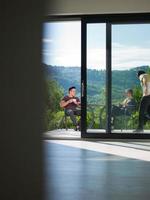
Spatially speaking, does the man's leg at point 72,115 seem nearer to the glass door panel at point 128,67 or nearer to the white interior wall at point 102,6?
the glass door panel at point 128,67

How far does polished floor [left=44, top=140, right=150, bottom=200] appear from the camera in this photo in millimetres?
2770

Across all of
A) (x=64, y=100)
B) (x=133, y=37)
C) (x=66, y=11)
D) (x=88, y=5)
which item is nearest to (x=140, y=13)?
(x=133, y=37)

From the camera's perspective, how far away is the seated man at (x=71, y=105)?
8234 mm

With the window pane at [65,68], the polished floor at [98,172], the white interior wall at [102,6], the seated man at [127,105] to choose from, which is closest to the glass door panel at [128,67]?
the seated man at [127,105]

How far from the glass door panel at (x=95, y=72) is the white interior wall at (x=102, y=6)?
351 millimetres

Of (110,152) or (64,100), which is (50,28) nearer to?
(110,152)

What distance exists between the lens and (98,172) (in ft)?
12.3

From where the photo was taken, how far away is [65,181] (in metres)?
3.26

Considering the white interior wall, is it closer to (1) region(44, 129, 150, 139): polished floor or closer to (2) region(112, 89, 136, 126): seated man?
(2) region(112, 89, 136, 126): seated man

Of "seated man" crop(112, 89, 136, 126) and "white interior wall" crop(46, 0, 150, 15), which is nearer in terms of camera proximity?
"white interior wall" crop(46, 0, 150, 15)

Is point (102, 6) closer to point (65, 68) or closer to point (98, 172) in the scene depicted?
point (65, 68)

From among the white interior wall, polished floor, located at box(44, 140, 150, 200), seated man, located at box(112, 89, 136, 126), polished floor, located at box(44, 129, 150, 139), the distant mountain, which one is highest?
the white interior wall

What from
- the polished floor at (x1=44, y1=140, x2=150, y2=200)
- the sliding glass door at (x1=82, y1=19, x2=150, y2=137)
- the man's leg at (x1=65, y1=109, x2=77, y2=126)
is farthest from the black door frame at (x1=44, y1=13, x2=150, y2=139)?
the man's leg at (x1=65, y1=109, x2=77, y2=126)

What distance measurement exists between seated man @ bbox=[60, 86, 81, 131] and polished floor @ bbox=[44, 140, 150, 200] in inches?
81.9
